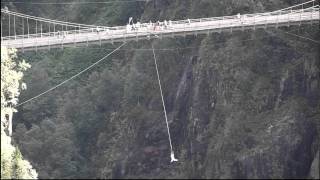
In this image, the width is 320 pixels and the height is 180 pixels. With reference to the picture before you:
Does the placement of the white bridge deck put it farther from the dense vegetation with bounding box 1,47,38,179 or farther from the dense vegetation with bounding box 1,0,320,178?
the dense vegetation with bounding box 1,0,320,178

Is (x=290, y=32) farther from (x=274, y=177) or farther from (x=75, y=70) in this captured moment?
(x=75, y=70)

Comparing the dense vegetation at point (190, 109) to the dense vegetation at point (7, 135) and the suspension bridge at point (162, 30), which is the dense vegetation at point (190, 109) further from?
the dense vegetation at point (7, 135)

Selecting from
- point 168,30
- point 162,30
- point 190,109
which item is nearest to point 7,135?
point 162,30

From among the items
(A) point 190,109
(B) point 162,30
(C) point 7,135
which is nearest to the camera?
(C) point 7,135

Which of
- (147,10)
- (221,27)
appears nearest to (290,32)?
(221,27)

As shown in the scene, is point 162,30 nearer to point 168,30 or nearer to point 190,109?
point 168,30

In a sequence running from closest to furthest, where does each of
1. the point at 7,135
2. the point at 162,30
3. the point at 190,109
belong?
the point at 7,135 < the point at 162,30 < the point at 190,109

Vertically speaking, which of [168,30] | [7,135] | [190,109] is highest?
[168,30]

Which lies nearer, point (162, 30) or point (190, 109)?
point (162, 30)
